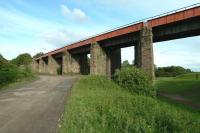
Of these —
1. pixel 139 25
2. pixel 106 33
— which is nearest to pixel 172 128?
pixel 139 25

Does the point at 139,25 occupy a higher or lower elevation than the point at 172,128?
higher

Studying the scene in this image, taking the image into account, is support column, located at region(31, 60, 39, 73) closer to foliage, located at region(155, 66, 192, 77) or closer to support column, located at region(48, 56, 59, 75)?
support column, located at region(48, 56, 59, 75)

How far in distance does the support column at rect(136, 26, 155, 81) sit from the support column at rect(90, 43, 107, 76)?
1450cm

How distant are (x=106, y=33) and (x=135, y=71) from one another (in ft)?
47.2

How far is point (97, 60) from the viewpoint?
159ft

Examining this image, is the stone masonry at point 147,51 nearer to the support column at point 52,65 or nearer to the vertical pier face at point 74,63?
the vertical pier face at point 74,63

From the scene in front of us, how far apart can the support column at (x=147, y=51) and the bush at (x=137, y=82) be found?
1.41 meters

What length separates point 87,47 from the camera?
53.8 m

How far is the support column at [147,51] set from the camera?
3272 centimetres

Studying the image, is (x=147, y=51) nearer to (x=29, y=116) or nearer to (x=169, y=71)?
(x=29, y=116)

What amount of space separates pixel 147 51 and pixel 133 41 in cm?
617

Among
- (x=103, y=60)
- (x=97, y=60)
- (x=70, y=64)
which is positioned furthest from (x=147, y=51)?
(x=70, y=64)

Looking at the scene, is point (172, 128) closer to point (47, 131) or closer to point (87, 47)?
point (47, 131)

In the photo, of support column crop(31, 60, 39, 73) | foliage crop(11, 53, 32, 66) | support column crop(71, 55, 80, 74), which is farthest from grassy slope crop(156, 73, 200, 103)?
foliage crop(11, 53, 32, 66)
